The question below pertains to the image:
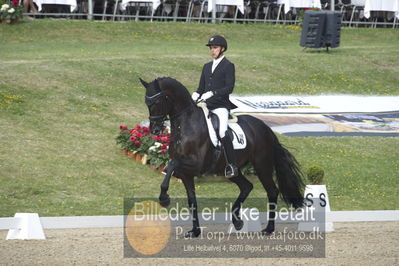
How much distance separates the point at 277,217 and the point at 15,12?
63.5ft

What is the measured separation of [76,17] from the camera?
33094mm

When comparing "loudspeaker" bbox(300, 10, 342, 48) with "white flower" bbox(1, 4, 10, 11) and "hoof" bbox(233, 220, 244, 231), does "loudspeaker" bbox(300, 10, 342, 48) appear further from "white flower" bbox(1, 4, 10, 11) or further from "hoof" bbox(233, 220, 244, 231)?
"hoof" bbox(233, 220, 244, 231)

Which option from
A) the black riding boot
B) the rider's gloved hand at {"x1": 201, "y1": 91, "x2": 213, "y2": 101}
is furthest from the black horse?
the rider's gloved hand at {"x1": 201, "y1": 91, "x2": 213, "y2": 101}

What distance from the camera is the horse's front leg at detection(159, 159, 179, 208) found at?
435 inches

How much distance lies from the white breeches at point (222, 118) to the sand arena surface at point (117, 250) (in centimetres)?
232

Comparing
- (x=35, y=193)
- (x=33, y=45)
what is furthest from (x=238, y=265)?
(x=33, y=45)

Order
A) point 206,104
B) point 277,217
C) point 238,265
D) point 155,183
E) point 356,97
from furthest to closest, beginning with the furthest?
point 356,97 < point 155,183 < point 277,217 < point 206,104 < point 238,265

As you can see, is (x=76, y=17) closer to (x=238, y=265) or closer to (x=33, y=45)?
(x=33, y=45)

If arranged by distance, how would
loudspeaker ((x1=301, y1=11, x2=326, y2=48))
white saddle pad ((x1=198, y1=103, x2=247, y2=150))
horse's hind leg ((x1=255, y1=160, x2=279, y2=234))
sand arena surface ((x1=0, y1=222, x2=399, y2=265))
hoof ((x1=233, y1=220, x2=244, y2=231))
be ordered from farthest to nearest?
loudspeaker ((x1=301, y1=11, x2=326, y2=48)) < horse's hind leg ((x1=255, y1=160, x2=279, y2=234)) < hoof ((x1=233, y1=220, x2=244, y2=231)) < white saddle pad ((x1=198, y1=103, x2=247, y2=150)) < sand arena surface ((x1=0, y1=222, x2=399, y2=265))

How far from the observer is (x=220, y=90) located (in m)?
12.1

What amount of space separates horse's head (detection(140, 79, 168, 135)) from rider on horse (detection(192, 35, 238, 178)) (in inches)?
35.4

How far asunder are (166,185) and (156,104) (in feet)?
4.10

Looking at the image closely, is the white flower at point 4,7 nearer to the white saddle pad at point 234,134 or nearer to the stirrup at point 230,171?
the white saddle pad at point 234,134

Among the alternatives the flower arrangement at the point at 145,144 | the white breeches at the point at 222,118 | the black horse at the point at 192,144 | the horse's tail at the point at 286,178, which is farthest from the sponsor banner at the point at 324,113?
the white breeches at the point at 222,118
